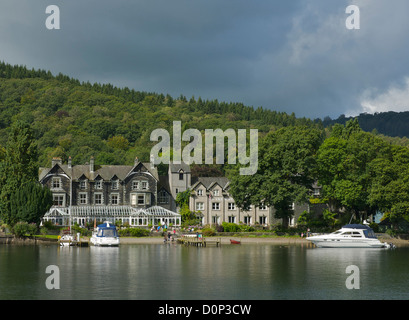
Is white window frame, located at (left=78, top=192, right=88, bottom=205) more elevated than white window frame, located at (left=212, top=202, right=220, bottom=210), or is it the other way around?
white window frame, located at (left=78, top=192, right=88, bottom=205)

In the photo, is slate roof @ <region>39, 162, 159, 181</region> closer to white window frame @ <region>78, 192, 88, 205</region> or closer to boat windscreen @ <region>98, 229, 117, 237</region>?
white window frame @ <region>78, 192, 88, 205</region>

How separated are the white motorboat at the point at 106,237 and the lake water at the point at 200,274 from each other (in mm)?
3625

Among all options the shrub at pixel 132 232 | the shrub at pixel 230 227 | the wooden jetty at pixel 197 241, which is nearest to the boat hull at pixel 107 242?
the shrub at pixel 132 232

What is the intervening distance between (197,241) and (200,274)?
3376 cm

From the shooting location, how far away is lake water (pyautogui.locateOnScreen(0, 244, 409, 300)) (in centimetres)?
4394

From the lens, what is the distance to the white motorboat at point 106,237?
82.4 meters

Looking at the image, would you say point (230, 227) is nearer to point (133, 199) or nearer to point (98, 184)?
point (133, 199)

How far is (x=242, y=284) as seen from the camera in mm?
47719

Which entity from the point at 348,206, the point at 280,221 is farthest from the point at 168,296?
the point at 280,221

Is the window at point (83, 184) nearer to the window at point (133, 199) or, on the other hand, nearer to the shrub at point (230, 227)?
the window at point (133, 199)

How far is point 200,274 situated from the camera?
2088 inches

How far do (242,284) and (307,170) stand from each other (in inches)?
1979

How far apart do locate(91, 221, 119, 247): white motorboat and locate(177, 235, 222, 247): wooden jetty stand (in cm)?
1073

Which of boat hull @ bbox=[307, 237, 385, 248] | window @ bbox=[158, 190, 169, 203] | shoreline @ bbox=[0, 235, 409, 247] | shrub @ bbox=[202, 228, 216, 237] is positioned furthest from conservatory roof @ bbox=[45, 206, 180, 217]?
boat hull @ bbox=[307, 237, 385, 248]
